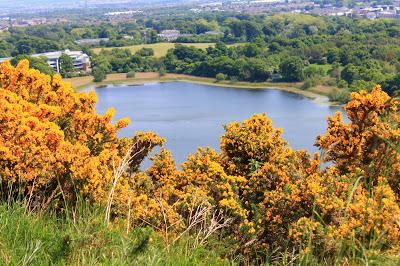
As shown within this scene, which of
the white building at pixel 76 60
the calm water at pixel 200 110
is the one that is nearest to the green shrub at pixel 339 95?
the calm water at pixel 200 110

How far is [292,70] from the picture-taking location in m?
33.1

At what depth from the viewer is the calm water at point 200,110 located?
18547 millimetres

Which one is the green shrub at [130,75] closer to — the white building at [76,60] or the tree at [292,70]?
the white building at [76,60]

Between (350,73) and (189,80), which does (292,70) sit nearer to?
(350,73)

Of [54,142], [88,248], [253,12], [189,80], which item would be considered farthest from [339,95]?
[253,12]

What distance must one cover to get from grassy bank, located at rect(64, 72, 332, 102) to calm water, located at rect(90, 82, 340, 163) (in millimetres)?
1007

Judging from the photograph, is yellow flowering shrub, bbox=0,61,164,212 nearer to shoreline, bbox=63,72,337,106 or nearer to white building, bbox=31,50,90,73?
shoreline, bbox=63,72,337,106

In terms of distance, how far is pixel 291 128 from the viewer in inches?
782

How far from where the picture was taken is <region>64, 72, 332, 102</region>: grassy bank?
29.9m

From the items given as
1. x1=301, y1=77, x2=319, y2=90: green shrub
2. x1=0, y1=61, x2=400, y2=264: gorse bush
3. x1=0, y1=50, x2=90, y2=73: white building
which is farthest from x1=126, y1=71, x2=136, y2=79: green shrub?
x1=0, y1=61, x2=400, y2=264: gorse bush

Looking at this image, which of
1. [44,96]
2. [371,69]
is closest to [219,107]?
[371,69]

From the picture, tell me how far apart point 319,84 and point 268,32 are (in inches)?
1033

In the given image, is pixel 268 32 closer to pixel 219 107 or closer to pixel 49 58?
pixel 49 58

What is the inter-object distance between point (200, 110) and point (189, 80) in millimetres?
12139
